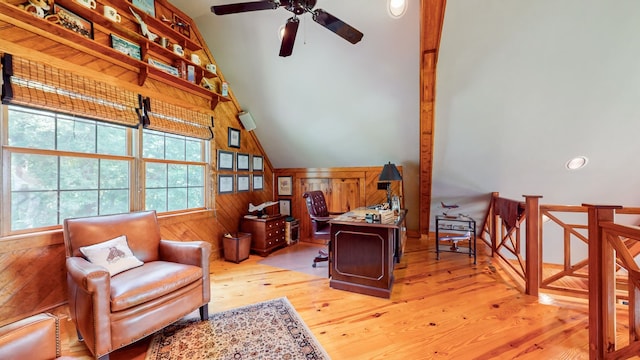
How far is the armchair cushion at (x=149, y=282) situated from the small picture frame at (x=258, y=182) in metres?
2.57

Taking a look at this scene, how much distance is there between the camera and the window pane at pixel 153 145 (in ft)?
9.56

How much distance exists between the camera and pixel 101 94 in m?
2.44

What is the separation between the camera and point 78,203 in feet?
7.83

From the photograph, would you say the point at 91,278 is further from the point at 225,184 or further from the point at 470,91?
the point at 470,91

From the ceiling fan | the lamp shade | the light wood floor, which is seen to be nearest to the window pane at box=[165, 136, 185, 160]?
the light wood floor

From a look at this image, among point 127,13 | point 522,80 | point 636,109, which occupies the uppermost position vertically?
point 127,13

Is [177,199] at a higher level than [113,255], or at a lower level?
higher

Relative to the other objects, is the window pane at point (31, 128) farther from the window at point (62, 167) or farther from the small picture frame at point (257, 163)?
the small picture frame at point (257, 163)

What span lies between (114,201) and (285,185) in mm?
2921

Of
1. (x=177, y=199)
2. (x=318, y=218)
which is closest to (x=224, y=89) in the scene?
(x=177, y=199)

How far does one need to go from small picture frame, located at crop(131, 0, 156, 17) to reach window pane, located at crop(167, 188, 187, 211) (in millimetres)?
2111

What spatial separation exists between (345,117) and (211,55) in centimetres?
223

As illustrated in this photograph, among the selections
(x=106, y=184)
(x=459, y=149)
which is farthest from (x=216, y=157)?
(x=459, y=149)

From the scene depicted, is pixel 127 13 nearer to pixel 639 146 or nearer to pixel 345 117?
pixel 345 117
